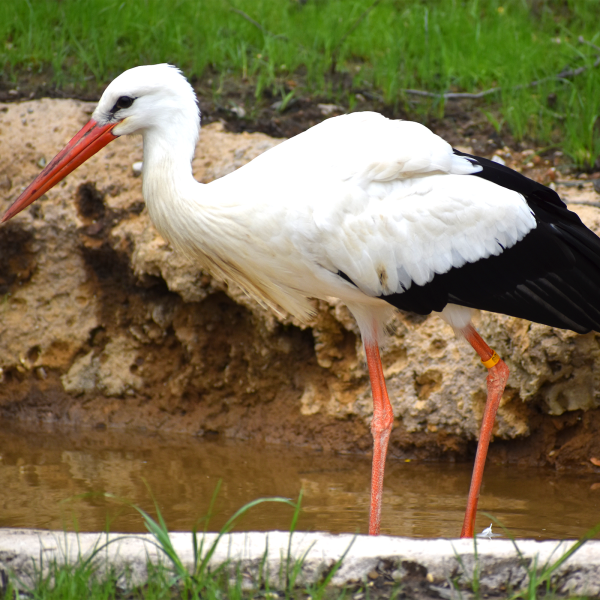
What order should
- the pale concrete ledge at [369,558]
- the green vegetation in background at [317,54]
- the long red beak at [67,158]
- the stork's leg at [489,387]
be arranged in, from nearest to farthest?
the pale concrete ledge at [369,558] → the long red beak at [67,158] → the stork's leg at [489,387] → the green vegetation in background at [317,54]

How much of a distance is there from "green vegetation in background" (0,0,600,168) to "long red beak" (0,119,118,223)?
2304 mm

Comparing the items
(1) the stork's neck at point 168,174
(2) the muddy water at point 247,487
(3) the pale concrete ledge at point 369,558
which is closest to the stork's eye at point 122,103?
(1) the stork's neck at point 168,174

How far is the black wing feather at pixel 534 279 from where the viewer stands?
11.0ft

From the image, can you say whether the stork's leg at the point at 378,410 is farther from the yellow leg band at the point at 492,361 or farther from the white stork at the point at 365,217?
the yellow leg band at the point at 492,361

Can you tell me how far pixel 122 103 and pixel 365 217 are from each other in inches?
42.7

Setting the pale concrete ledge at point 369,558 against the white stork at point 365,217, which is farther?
the white stork at point 365,217

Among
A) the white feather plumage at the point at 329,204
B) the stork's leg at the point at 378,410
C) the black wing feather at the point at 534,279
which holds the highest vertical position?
the white feather plumage at the point at 329,204

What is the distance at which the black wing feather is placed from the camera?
335cm

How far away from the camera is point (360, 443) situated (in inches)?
180

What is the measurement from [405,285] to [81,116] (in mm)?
2743

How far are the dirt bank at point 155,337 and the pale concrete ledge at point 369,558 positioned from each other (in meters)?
2.05

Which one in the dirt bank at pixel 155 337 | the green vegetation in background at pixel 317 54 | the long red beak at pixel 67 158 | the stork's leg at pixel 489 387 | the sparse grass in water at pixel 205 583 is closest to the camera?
the sparse grass in water at pixel 205 583

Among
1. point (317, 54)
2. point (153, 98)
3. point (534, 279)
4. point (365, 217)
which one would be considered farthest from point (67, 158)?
point (317, 54)

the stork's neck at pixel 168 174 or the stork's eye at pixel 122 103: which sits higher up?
the stork's eye at pixel 122 103
